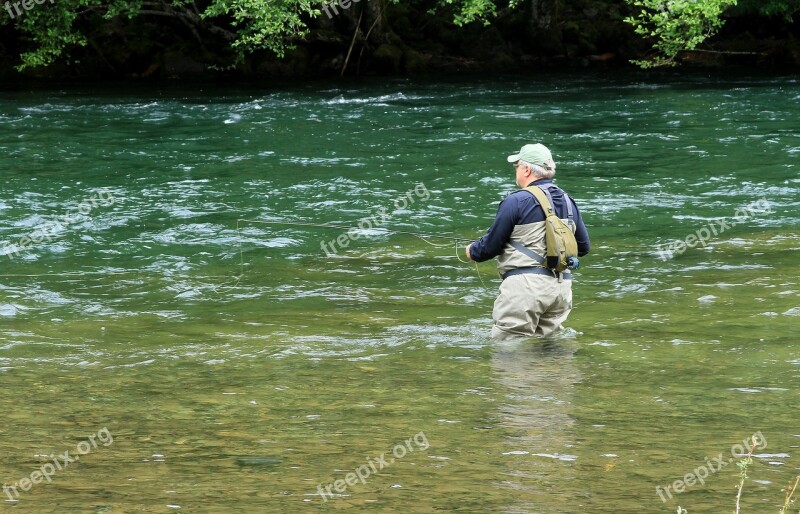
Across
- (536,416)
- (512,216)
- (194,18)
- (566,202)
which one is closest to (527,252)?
(512,216)

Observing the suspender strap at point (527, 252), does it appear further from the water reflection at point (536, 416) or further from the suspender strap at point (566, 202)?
the water reflection at point (536, 416)

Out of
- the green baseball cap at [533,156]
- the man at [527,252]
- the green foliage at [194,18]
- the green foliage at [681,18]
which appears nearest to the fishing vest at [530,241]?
the man at [527,252]

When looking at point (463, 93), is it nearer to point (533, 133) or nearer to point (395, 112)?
point (395, 112)

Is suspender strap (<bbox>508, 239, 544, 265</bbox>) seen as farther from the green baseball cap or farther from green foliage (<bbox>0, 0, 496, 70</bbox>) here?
green foliage (<bbox>0, 0, 496, 70</bbox>)

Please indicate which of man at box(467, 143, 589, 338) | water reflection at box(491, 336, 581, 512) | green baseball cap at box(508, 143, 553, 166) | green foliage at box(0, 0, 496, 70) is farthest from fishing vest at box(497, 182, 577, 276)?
green foliage at box(0, 0, 496, 70)

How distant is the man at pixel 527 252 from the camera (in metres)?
7.54

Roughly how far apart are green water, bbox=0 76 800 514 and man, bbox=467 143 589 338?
208 mm

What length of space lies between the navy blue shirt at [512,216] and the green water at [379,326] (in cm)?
77

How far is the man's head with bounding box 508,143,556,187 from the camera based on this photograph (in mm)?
7523

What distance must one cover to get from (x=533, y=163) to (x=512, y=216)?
398 mm

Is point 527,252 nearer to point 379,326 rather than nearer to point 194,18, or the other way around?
point 379,326

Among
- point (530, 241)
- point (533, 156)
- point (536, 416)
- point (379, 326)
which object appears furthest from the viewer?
point (379, 326)

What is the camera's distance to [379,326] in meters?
8.98

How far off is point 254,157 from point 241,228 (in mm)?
5259
